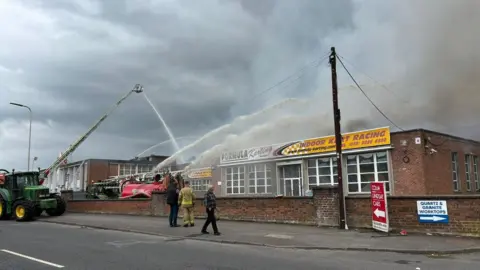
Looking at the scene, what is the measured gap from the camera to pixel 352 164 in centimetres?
2681

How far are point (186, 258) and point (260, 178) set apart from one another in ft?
79.4

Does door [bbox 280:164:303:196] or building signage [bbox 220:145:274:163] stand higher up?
building signage [bbox 220:145:274:163]

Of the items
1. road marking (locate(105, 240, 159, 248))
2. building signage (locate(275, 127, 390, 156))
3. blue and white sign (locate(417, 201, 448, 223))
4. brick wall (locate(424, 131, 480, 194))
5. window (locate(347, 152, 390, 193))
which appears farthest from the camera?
window (locate(347, 152, 390, 193))

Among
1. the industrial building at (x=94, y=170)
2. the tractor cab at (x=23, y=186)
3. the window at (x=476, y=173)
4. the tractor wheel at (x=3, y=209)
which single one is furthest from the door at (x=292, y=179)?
the industrial building at (x=94, y=170)

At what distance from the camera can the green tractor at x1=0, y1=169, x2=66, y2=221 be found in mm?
22802

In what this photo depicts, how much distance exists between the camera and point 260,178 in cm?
3328

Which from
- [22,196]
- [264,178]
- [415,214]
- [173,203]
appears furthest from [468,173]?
[22,196]

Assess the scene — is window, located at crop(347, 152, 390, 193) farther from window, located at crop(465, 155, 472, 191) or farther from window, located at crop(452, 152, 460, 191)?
window, located at crop(465, 155, 472, 191)

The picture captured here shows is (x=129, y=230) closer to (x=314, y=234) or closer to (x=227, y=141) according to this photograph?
(x=314, y=234)

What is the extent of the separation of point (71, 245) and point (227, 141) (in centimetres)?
2273

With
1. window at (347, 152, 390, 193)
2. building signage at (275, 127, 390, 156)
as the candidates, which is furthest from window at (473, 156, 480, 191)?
building signage at (275, 127, 390, 156)

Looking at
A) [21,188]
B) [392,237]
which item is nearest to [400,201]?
[392,237]

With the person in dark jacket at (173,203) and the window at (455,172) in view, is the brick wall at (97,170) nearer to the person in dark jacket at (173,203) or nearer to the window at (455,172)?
the person in dark jacket at (173,203)

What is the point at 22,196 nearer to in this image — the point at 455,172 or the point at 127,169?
the point at 455,172
